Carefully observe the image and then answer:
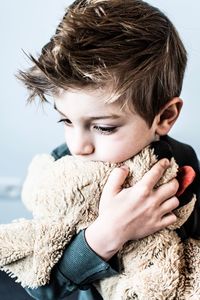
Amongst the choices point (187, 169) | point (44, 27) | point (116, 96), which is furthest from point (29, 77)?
point (44, 27)

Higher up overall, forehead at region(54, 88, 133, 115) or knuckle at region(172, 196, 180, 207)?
forehead at region(54, 88, 133, 115)

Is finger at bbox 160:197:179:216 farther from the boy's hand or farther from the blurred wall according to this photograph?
the blurred wall

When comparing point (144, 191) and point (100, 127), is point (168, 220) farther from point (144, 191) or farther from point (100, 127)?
point (100, 127)

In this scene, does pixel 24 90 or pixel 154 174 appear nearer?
pixel 154 174

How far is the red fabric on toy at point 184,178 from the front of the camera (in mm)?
787

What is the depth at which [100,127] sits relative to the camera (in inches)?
29.2

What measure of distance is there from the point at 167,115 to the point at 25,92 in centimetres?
61

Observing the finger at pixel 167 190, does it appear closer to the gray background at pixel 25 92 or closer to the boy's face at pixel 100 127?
the boy's face at pixel 100 127

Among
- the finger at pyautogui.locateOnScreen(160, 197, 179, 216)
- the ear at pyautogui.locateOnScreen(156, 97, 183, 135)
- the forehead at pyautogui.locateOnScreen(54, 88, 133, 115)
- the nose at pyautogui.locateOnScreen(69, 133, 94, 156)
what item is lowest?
the finger at pyautogui.locateOnScreen(160, 197, 179, 216)

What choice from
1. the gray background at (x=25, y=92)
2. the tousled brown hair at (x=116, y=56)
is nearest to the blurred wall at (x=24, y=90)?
the gray background at (x=25, y=92)

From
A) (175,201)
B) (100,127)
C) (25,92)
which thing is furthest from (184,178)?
(25,92)

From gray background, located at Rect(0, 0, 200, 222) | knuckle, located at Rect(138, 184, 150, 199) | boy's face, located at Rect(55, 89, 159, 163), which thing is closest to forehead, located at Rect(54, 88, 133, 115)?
boy's face, located at Rect(55, 89, 159, 163)

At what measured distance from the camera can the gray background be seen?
4.11ft

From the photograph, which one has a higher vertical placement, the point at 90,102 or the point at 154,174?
the point at 90,102
